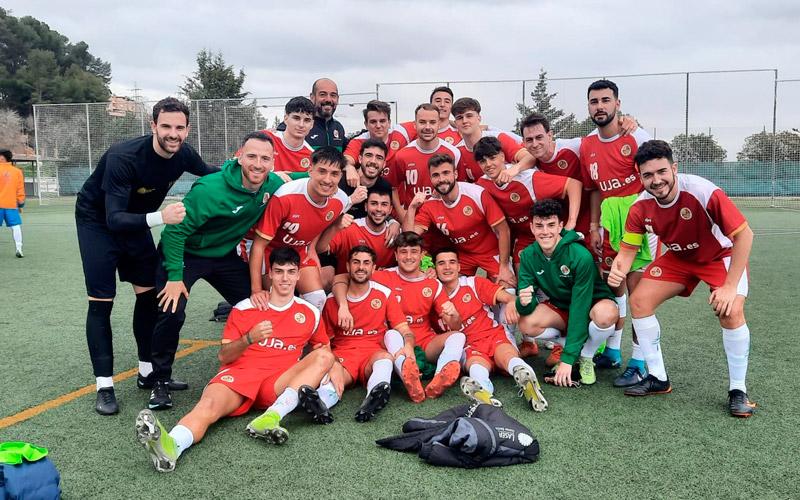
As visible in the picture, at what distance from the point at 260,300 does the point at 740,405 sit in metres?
3.01

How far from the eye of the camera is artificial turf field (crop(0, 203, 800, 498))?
8.84 ft

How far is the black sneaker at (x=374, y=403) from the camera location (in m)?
3.54

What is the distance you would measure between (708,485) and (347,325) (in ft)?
8.03

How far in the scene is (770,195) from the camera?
20.3m

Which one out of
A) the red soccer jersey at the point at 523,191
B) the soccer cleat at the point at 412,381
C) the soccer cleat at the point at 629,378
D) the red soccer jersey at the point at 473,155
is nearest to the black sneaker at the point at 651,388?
the soccer cleat at the point at 629,378

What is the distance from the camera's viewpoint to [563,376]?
414cm

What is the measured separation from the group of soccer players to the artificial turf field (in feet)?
0.43

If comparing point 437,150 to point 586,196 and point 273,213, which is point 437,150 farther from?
point 273,213

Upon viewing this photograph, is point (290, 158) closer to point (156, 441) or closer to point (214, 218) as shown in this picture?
point (214, 218)

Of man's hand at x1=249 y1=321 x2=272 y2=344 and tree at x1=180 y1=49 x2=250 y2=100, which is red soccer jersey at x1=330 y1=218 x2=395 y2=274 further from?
tree at x1=180 y1=49 x2=250 y2=100

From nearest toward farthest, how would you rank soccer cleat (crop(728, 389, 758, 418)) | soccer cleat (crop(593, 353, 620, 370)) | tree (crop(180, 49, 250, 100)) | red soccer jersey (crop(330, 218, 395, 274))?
soccer cleat (crop(728, 389, 758, 418)) < soccer cleat (crop(593, 353, 620, 370)) < red soccer jersey (crop(330, 218, 395, 274)) < tree (crop(180, 49, 250, 100))

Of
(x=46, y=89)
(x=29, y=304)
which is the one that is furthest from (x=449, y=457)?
(x=46, y=89)

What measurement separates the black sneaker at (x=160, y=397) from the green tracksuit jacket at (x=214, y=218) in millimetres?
687

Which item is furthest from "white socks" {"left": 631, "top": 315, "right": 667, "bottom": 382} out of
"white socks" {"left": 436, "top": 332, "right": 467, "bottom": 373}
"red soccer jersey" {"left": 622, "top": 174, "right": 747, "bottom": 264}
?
"white socks" {"left": 436, "top": 332, "right": 467, "bottom": 373}
